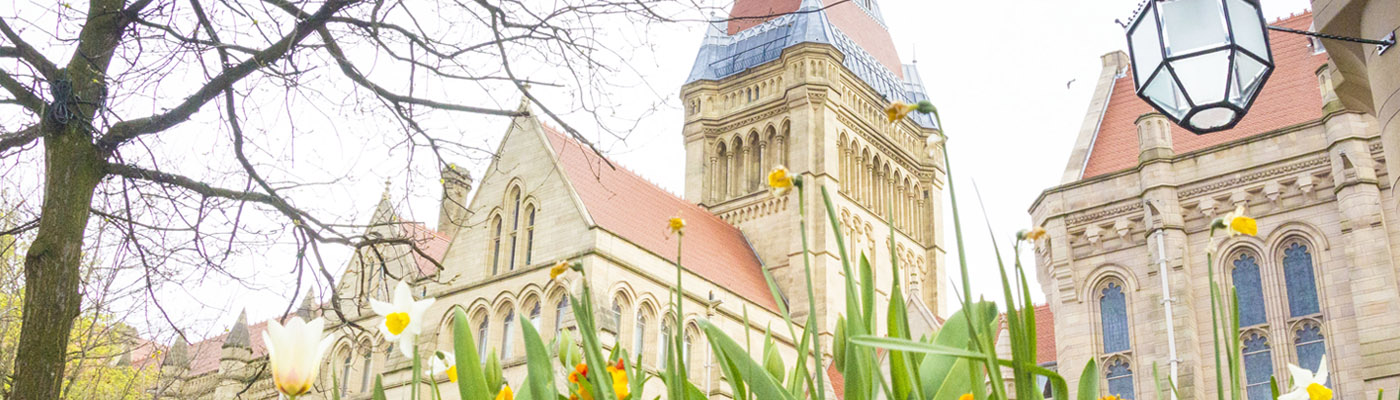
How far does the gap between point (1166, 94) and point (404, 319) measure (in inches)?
142

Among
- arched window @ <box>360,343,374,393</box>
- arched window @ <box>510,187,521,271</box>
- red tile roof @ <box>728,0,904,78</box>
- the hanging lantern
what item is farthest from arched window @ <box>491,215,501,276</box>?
the hanging lantern

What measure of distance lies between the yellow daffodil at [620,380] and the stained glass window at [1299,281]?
1561 cm

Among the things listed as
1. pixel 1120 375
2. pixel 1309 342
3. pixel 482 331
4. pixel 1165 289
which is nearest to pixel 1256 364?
pixel 1309 342

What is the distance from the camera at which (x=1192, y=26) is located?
183 inches

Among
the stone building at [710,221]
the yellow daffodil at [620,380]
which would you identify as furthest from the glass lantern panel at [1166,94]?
the stone building at [710,221]

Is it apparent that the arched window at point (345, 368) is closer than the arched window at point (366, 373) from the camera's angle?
No

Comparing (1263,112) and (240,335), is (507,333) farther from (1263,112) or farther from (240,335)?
(1263,112)

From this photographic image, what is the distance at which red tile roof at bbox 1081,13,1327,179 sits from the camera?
17.9 m

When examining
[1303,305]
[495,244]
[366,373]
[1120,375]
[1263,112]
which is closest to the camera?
[1303,305]

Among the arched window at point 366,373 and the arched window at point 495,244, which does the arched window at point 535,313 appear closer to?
the arched window at point 495,244

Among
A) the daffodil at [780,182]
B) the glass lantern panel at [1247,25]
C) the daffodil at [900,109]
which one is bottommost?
the daffodil at [780,182]

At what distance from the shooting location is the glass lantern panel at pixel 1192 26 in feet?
15.2

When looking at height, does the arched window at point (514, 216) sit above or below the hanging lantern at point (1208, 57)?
above

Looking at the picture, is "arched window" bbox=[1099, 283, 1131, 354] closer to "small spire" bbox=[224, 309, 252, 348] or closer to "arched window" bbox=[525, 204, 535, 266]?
"arched window" bbox=[525, 204, 535, 266]
